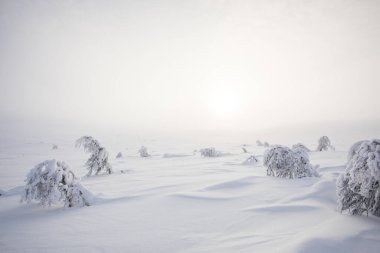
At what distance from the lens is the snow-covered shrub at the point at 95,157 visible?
8.34m

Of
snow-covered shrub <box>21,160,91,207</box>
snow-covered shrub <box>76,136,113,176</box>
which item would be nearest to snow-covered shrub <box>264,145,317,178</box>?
snow-covered shrub <box>21,160,91,207</box>

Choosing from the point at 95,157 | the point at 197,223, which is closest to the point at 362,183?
the point at 197,223

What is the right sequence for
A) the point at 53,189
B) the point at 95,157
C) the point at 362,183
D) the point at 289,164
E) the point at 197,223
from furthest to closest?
1. the point at 95,157
2. the point at 289,164
3. the point at 53,189
4. the point at 197,223
5. the point at 362,183

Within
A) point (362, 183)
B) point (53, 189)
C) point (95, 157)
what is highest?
point (95, 157)

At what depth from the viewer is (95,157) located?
8477 millimetres

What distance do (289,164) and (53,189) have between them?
5.21 m

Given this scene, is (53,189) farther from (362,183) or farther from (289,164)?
(289,164)

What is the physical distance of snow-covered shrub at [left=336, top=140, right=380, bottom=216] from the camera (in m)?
2.89

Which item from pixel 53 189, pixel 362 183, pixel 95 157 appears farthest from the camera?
pixel 95 157

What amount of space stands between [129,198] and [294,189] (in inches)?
125

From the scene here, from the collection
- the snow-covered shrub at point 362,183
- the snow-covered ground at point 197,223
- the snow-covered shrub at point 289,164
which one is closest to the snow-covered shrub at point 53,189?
the snow-covered ground at point 197,223

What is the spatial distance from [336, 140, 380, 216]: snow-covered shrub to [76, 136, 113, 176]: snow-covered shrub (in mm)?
7131

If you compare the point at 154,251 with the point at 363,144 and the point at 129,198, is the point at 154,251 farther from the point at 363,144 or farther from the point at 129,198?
the point at 363,144

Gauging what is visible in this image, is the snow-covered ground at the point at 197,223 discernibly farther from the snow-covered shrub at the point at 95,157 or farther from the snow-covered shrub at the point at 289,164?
the snow-covered shrub at the point at 95,157
